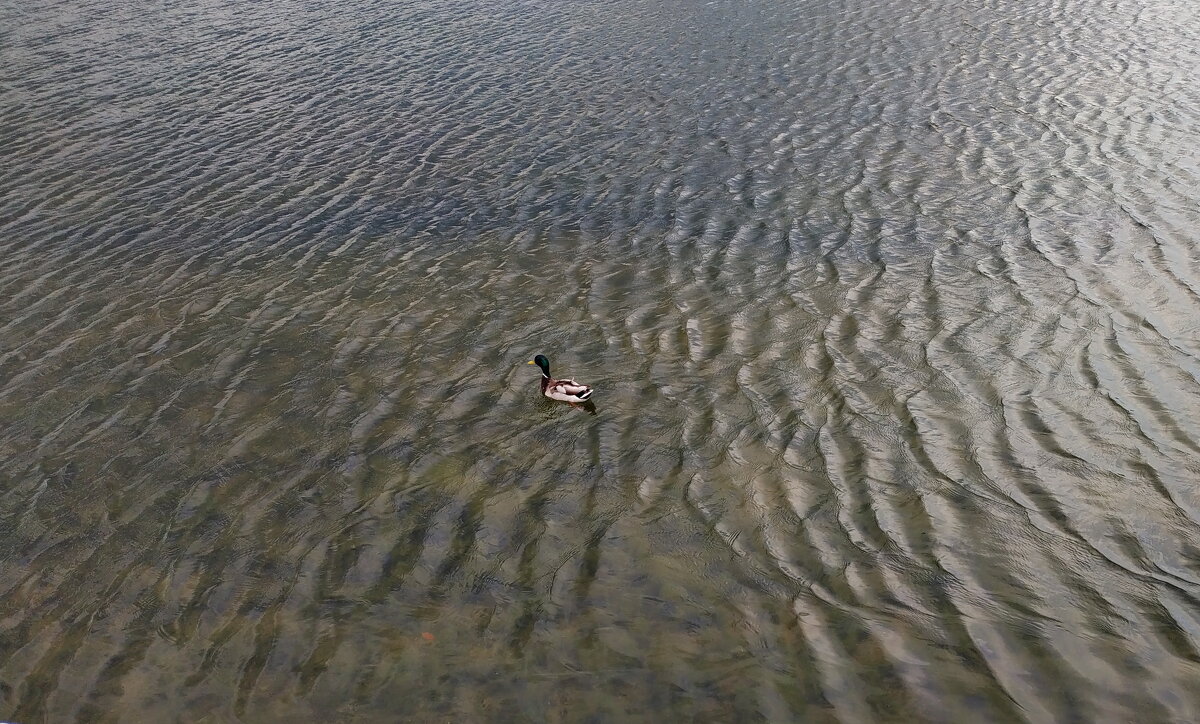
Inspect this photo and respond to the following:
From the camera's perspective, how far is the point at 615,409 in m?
10.7

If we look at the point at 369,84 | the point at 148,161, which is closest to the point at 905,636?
the point at 148,161

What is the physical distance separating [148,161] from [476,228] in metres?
8.56

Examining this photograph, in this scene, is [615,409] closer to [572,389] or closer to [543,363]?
[572,389]

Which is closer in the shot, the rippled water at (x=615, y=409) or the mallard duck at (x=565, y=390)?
the rippled water at (x=615, y=409)

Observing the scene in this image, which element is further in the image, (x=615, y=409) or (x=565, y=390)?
(x=615, y=409)

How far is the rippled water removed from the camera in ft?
23.5

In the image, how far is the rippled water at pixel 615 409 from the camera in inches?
282

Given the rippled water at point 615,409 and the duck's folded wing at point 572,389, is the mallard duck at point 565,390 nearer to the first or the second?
the duck's folded wing at point 572,389

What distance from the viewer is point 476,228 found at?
52.7 feet

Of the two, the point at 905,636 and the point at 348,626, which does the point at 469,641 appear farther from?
the point at 905,636

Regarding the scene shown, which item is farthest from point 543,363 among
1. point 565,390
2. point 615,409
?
point 615,409

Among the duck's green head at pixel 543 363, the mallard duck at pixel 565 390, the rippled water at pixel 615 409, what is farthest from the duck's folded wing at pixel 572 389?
the duck's green head at pixel 543 363

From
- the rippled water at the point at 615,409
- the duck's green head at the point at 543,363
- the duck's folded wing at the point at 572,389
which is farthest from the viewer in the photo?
the duck's green head at the point at 543,363

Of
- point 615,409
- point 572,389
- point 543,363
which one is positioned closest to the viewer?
point 572,389
